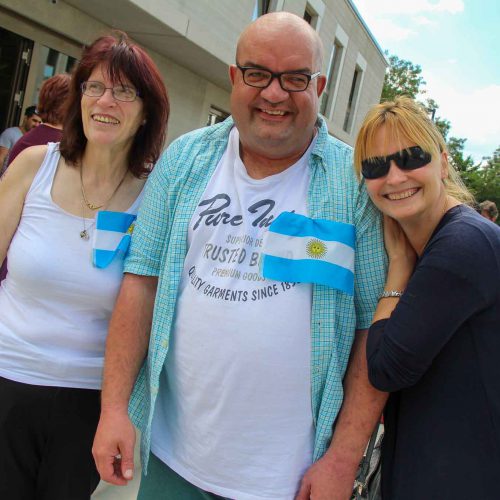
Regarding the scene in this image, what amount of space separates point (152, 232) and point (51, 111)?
1436 millimetres

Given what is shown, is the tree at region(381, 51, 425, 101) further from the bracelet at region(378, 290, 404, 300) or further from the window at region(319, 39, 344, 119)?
the bracelet at region(378, 290, 404, 300)

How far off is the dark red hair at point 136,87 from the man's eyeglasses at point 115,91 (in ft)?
0.08

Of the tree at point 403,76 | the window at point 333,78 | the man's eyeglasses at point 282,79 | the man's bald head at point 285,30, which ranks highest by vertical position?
the tree at point 403,76

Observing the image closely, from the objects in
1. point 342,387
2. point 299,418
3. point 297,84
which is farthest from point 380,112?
point 299,418

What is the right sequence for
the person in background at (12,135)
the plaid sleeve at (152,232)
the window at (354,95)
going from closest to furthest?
the plaid sleeve at (152,232) → the person in background at (12,135) → the window at (354,95)

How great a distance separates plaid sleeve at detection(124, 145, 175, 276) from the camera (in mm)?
1781

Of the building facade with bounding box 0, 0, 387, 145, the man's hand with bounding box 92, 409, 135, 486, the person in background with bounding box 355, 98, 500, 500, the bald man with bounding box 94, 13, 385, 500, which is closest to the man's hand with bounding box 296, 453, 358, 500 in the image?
the bald man with bounding box 94, 13, 385, 500

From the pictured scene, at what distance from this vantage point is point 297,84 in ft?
5.47

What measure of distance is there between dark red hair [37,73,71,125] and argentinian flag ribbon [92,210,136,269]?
1.11 meters

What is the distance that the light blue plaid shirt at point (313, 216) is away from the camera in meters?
1.54

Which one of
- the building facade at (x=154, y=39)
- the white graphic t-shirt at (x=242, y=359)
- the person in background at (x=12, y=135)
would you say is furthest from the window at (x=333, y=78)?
the white graphic t-shirt at (x=242, y=359)

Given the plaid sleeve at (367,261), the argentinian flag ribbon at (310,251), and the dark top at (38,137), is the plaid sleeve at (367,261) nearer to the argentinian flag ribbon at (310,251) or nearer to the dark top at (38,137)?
the argentinian flag ribbon at (310,251)

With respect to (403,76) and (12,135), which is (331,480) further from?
(403,76)

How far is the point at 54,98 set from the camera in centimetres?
278
